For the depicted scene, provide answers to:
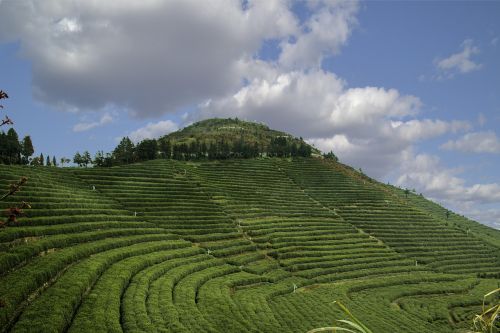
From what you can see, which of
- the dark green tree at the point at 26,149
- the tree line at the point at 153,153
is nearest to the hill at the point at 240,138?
the tree line at the point at 153,153

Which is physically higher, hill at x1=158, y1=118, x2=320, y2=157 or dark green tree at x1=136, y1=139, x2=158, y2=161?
hill at x1=158, y1=118, x2=320, y2=157

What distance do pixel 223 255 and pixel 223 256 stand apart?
0.11 meters

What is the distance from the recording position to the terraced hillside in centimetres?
2055

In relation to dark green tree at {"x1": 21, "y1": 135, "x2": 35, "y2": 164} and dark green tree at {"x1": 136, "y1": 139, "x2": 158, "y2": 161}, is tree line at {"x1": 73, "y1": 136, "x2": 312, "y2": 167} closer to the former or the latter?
dark green tree at {"x1": 136, "y1": 139, "x2": 158, "y2": 161}

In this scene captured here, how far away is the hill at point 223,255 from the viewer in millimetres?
20562

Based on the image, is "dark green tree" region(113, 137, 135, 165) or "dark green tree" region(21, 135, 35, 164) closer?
"dark green tree" region(21, 135, 35, 164)

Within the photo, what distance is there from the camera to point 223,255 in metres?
42.9

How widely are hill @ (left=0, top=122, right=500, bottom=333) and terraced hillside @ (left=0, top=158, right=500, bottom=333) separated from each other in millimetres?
162

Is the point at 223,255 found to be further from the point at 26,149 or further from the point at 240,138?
the point at 240,138

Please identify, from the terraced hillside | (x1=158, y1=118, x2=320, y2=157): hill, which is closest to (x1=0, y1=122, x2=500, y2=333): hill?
the terraced hillside

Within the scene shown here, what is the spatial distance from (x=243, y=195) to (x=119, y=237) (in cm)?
3253

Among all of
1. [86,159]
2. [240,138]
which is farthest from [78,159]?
[240,138]

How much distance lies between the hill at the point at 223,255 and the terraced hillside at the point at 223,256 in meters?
0.16

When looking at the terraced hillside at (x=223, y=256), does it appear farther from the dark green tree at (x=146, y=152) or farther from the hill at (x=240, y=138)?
the hill at (x=240, y=138)
